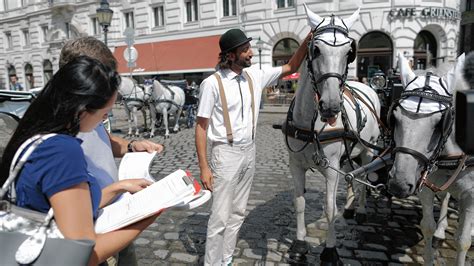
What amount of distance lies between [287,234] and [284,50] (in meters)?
19.7

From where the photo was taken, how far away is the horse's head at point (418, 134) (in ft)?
7.70

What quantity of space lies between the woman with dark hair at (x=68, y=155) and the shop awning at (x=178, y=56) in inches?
841

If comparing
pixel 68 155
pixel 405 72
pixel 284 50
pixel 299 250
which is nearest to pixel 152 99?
pixel 299 250

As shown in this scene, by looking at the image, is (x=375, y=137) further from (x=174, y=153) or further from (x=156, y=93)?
(x=156, y=93)

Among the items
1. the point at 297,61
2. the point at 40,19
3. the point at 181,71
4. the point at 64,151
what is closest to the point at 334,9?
the point at 181,71

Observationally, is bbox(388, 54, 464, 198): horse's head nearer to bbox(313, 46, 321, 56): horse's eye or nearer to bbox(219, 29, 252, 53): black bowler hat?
bbox(313, 46, 321, 56): horse's eye

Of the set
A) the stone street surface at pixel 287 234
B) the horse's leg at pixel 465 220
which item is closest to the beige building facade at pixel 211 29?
the stone street surface at pixel 287 234

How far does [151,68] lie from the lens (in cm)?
2608

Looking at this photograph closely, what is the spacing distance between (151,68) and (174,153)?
60.9 ft

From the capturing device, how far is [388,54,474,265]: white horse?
2.35 meters

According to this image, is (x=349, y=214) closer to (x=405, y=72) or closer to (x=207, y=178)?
(x=405, y=72)

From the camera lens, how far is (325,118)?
2773 millimetres

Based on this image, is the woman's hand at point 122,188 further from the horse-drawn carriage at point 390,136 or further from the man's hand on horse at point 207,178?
the horse-drawn carriage at point 390,136

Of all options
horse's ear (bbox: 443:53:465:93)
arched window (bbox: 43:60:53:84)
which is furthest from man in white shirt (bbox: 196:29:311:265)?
arched window (bbox: 43:60:53:84)
